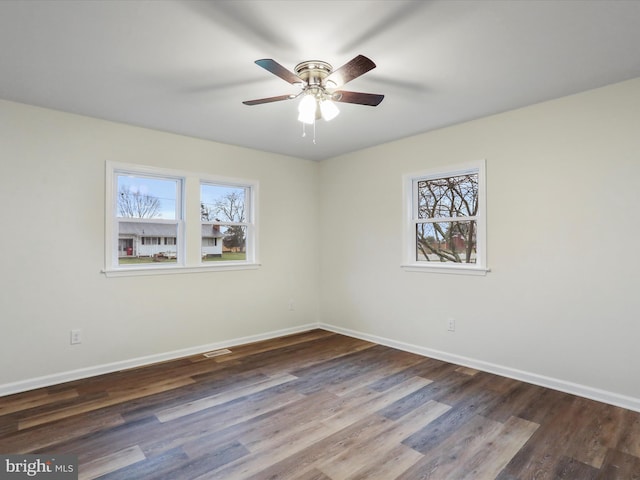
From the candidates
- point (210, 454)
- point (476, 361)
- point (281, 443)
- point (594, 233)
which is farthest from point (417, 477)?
point (594, 233)

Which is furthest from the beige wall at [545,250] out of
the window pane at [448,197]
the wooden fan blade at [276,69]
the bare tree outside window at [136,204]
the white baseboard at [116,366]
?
the bare tree outside window at [136,204]

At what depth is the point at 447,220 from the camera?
3.88 meters

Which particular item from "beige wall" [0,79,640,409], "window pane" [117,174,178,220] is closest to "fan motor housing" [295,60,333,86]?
"beige wall" [0,79,640,409]

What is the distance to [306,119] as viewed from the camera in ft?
8.42

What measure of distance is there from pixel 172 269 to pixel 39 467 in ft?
7.02

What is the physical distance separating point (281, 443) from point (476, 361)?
220cm

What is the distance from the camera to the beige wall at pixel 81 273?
10.00 feet

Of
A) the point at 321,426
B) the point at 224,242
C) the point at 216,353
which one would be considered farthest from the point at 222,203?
the point at 321,426

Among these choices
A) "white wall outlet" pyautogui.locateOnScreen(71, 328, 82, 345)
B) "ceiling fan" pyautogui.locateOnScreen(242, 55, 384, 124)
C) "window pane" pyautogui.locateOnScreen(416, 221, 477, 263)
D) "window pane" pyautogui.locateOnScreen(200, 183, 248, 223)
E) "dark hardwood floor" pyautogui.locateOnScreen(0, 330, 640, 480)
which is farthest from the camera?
"window pane" pyautogui.locateOnScreen(200, 183, 248, 223)

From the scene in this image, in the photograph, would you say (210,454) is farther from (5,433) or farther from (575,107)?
(575,107)

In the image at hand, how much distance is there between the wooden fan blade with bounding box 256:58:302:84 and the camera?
75.5 inches

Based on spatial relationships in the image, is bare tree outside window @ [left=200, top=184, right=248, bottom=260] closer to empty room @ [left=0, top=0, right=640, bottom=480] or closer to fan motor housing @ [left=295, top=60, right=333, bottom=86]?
empty room @ [left=0, top=0, right=640, bottom=480]

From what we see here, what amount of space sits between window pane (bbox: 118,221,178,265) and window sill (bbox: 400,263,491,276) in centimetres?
267

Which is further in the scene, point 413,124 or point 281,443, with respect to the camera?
point 413,124
